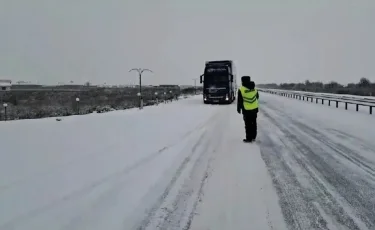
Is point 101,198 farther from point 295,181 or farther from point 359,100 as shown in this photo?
point 359,100

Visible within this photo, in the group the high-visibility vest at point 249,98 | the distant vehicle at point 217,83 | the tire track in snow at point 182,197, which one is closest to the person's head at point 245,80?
the high-visibility vest at point 249,98

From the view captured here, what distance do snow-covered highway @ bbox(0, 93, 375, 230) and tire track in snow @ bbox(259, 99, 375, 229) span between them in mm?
14

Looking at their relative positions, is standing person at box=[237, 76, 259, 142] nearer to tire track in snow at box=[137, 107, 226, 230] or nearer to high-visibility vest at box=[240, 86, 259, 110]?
high-visibility vest at box=[240, 86, 259, 110]

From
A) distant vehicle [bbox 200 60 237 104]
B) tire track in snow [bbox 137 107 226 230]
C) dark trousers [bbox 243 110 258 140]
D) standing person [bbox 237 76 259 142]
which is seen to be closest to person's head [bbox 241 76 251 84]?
standing person [bbox 237 76 259 142]

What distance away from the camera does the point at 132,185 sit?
5195mm

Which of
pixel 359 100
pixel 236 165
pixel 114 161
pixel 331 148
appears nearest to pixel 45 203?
pixel 114 161

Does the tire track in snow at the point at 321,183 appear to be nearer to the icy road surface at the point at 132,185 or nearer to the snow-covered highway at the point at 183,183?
the snow-covered highway at the point at 183,183

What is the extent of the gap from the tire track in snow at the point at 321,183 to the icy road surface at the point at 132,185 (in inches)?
10.8

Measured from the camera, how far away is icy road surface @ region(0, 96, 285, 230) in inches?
151

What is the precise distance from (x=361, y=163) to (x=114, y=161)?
17.4 feet

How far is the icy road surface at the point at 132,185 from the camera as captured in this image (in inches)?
151

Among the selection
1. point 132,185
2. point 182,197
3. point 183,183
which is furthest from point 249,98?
point 182,197

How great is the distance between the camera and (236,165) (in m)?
6.58

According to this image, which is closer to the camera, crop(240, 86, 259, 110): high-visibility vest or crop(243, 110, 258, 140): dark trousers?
crop(243, 110, 258, 140): dark trousers
